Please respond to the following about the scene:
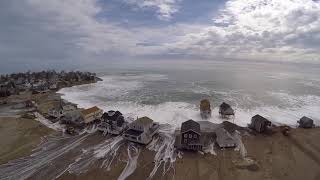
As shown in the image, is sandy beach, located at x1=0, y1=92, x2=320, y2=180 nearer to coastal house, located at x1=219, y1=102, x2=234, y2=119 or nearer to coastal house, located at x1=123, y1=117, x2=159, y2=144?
coastal house, located at x1=123, y1=117, x2=159, y2=144

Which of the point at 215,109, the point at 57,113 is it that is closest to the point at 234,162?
the point at 215,109

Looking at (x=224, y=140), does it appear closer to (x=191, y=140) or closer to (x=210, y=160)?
(x=210, y=160)

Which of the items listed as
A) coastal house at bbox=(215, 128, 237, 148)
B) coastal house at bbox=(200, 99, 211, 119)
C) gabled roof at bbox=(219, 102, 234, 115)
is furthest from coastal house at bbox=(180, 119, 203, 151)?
coastal house at bbox=(200, 99, 211, 119)

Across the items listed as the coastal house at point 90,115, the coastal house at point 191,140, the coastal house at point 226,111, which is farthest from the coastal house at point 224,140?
the coastal house at point 90,115

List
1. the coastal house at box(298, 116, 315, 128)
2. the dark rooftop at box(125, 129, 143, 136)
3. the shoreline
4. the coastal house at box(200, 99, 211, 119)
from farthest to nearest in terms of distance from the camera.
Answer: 1. the coastal house at box(200, 99, 211, 119)
2. the coastal house at box(298, 116, 315, 128)
3. the dark rooftop at box(125, 129, 143, 136)
4. the shoreline

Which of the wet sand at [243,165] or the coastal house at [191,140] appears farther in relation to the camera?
the coastal house at [191,140]

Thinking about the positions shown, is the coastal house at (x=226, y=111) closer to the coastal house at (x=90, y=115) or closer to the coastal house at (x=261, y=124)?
the coastal house at (x=261, y=124)

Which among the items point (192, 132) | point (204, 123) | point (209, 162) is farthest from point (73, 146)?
point (204, 123)

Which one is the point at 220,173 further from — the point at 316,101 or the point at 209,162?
the point at 316,101

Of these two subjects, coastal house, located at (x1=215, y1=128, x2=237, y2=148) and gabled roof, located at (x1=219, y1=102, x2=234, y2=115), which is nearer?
coastal house, located at (x1=215, y1=128, x2=237, y2=148)
